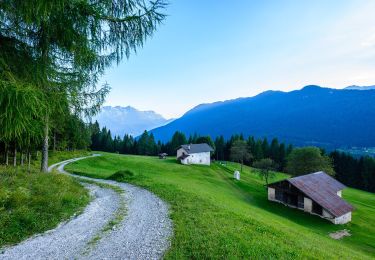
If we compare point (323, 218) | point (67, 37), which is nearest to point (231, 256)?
point (67, 37)

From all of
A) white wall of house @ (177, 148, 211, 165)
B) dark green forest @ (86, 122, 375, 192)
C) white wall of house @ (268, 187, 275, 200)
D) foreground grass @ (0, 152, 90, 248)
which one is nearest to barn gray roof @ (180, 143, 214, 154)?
white wall of house @ (177, 148, 211, 165)

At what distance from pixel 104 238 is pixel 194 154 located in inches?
3407

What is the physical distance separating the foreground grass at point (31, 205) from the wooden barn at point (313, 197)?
3947cm

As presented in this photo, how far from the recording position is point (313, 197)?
45.9 m

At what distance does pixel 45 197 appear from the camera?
1573 centimetres

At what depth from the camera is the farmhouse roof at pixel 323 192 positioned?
→ 144 ft

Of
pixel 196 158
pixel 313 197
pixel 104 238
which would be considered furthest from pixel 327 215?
pixel 196 158

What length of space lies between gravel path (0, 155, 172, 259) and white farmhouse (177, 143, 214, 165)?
78.8m

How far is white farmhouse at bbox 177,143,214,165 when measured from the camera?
315ft

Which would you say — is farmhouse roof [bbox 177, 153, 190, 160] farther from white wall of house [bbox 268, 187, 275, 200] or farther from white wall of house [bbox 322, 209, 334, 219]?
white wall of house [bbox 322, 209, 334, 219]

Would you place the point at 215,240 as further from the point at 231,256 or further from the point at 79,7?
the point at 79,7

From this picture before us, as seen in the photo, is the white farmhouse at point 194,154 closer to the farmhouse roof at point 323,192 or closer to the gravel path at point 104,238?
the farmhouse roof at point 323,192

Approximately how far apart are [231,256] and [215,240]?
1503 millimetres

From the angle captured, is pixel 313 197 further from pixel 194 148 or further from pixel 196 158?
pixel 194 148
